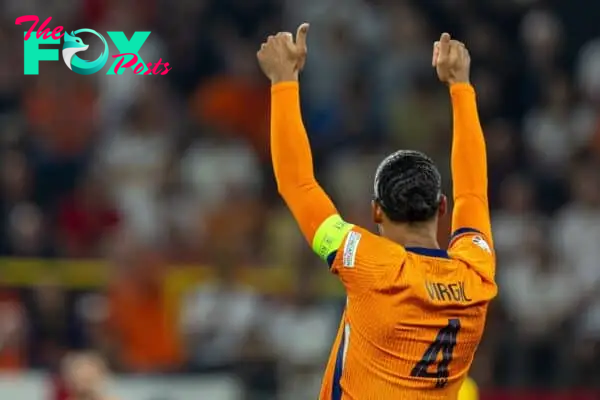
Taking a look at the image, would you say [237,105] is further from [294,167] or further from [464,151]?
[294,167]

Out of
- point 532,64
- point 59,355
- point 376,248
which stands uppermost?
point 532,64

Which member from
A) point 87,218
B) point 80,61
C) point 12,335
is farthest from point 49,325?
point 80,61

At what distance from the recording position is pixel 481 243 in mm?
4648

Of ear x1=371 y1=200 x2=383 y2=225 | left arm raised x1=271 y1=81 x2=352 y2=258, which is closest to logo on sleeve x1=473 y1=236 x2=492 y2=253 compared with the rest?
ear x1=371 y1=200 x2=383 y2=225

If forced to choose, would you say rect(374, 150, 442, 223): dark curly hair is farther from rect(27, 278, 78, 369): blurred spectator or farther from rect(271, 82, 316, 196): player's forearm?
rect(27, 278, 78, 369): blurred spectator

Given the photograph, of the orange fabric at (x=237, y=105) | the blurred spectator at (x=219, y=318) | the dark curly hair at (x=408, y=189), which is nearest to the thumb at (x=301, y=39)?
the dark curly hair at (x=408, y=189)

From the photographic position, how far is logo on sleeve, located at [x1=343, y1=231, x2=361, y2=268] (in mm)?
4332

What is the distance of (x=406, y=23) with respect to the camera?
12.9 m

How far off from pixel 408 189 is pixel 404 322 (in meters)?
0.41

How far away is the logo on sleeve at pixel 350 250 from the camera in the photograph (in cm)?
433

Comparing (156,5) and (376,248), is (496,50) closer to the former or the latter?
(156,5)

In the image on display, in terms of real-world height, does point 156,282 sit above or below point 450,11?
below

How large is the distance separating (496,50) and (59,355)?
206 inches

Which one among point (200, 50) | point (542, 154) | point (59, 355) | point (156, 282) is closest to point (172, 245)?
point (156, 282)
